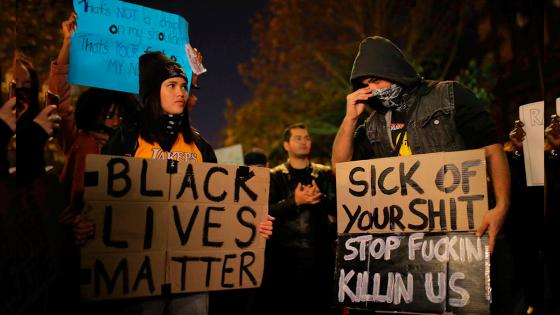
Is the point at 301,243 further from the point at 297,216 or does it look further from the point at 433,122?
the point at 433,122

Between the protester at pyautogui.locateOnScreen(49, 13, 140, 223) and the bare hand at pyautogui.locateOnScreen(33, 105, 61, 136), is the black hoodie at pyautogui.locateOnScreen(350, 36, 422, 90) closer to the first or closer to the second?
the protester at pyautogui.locateOnScreen(49, 13, 140, 223)

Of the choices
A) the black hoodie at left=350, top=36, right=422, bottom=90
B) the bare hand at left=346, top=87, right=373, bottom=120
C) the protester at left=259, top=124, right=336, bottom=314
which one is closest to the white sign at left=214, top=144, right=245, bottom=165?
the protester at left=259, top=124, right=336, bottom=314

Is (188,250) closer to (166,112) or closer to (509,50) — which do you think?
(166,112)

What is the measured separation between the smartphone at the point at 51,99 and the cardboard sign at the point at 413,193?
1739 millimetres

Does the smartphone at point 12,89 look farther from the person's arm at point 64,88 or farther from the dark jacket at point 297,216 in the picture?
the dark jacket at point 297,216

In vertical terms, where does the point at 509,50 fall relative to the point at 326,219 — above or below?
above

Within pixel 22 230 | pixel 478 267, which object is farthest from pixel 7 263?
pixel 478 267

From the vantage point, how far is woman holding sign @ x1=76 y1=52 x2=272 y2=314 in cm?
319

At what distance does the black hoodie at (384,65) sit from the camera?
3443 millimetres

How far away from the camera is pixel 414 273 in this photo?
10.5ft

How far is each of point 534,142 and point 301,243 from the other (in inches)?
82.1

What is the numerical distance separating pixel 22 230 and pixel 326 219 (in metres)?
2.68

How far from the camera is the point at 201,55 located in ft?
12.8

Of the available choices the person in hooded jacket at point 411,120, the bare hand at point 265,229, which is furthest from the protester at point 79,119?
the person in hooded jacket at point 411,120
